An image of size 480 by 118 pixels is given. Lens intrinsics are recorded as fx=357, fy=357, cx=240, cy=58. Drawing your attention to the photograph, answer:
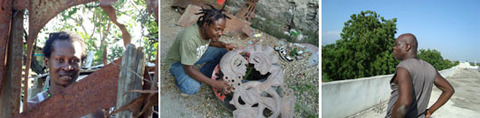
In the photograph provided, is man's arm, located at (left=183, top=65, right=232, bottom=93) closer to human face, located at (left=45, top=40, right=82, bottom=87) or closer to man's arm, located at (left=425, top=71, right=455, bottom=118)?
human face, located at (left=45, top=40, right=82, bottom=87)

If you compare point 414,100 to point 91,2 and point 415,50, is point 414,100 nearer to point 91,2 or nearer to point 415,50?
point 415,50

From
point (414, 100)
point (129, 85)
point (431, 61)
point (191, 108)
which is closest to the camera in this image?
point (414, 100)

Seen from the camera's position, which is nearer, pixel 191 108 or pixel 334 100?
pixel 191 108

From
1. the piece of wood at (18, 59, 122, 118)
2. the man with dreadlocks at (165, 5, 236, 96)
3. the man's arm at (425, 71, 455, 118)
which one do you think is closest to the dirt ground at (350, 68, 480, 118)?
the man's arm at (425, 71, 455, 118)

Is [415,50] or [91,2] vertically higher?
[91,2]

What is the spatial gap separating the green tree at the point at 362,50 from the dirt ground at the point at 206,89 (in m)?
0.84

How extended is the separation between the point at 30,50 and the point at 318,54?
3182mm

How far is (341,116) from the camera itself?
15.1 feet

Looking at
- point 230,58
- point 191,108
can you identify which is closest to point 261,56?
point 230,58

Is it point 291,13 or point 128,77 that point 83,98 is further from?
point 291,13

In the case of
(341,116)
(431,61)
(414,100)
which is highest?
(431,61)

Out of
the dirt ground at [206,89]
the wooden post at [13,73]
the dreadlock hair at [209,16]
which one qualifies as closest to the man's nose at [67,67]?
the wooden post at [13,73]

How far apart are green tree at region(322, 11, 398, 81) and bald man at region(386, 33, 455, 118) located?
37cm

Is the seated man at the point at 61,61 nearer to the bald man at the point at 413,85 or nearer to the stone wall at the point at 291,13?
the stone wall at the point at 291,13
